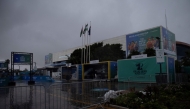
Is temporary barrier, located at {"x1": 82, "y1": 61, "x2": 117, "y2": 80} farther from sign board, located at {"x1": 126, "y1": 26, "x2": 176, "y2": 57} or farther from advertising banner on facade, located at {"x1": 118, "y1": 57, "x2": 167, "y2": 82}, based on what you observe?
sign board, located at {"x1": 126, "y1": 26, "x2": 176, "y2": 57}

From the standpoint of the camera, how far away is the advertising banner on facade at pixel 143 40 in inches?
1683

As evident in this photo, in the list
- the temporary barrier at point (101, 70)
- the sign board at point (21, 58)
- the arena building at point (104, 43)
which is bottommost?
the temporary barrier at point (101, 70)

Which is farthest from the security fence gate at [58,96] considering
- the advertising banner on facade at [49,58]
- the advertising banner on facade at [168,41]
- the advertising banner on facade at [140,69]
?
the advertising banner on facade at [49,58]

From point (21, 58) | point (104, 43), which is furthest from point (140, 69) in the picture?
point (104, 43)

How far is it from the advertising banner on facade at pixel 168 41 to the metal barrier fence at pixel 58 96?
39.2m

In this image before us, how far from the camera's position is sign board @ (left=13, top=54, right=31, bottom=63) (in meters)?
21.7

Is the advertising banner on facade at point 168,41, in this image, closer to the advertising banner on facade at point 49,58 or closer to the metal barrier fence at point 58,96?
the metal barrier fence at point 58,96

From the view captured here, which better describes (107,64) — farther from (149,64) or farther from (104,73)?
(149,64)

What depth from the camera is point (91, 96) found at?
329 inches

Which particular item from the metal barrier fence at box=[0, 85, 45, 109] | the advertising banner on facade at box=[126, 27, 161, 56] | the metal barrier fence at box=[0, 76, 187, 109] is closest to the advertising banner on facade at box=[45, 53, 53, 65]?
Answer: the advertising banner on facade at box=[126, 27, 161, 56]

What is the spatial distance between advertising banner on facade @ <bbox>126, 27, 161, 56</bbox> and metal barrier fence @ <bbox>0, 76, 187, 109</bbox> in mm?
37838

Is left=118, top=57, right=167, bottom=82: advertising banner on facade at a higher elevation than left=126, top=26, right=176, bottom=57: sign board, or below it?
below

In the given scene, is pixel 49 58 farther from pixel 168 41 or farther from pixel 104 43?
pixel 168 41

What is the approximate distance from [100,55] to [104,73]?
50.8ft
